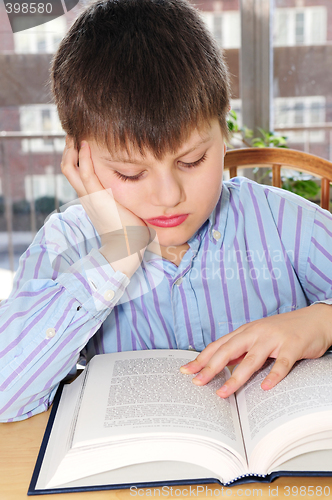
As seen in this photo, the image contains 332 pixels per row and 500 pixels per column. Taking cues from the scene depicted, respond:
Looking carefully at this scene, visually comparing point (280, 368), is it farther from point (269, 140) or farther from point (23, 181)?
point (23, 181)

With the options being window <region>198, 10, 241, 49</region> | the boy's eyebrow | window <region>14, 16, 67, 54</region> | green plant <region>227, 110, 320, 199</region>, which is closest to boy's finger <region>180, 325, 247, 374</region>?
the boy's eyebrow

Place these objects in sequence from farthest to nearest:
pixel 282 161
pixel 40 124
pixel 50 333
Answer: pixel 40 124 → pixel 282 161 → pixel 50 333

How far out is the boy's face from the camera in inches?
25.7

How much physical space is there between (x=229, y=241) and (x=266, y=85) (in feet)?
5.40

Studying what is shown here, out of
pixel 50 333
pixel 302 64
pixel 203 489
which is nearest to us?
pixel 203 489

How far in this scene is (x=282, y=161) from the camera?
1.17m

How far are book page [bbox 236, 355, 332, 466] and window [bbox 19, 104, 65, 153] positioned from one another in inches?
83.0

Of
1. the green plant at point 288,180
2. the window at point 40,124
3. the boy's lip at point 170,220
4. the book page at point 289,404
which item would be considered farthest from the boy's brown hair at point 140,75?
the window at point 40,124

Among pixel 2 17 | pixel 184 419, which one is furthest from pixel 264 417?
pixel 2 17

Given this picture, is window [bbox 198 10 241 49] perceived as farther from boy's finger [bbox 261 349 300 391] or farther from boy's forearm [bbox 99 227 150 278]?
boy's finger [bbox 261 349 300 391]

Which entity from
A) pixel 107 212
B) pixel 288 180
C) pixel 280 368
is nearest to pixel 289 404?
pixel 280 368

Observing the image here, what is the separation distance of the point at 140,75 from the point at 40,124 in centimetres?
205

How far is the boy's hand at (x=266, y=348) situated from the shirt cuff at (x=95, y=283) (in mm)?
163

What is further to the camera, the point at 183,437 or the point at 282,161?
the point at 282,161
